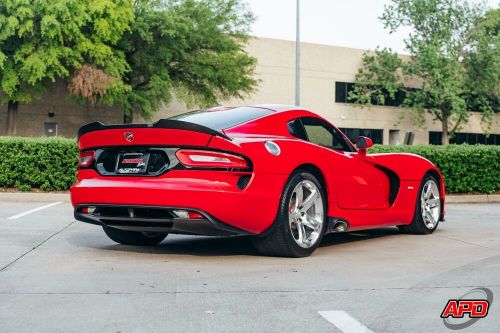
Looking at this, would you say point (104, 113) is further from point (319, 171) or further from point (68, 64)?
point (319, 171)

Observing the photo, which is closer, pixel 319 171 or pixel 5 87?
pixel 319 171

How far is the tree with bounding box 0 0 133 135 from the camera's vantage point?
1270 inches

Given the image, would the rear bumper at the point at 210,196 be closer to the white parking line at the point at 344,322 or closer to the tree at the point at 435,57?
the white parking line at the point at 344,322

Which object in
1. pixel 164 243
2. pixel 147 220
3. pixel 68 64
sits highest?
pixel 68 64

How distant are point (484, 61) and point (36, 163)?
36861mm

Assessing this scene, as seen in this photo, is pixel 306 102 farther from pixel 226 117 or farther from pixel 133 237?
pixel 226 117

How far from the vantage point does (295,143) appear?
7051 millimetres

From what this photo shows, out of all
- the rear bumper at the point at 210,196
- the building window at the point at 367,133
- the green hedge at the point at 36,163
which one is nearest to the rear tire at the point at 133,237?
the rear bumper at the point at 210,196

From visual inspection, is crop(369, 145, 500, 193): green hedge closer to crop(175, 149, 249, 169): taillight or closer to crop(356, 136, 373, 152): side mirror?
crop(356, 136, 373, 152): side mirror

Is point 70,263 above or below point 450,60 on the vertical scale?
below

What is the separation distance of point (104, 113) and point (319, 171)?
35843mm

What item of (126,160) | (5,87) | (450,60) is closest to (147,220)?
(126,160)

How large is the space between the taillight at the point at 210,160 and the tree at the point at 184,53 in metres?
29.1

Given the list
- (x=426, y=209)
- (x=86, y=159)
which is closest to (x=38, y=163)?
(x=86, y=159)
